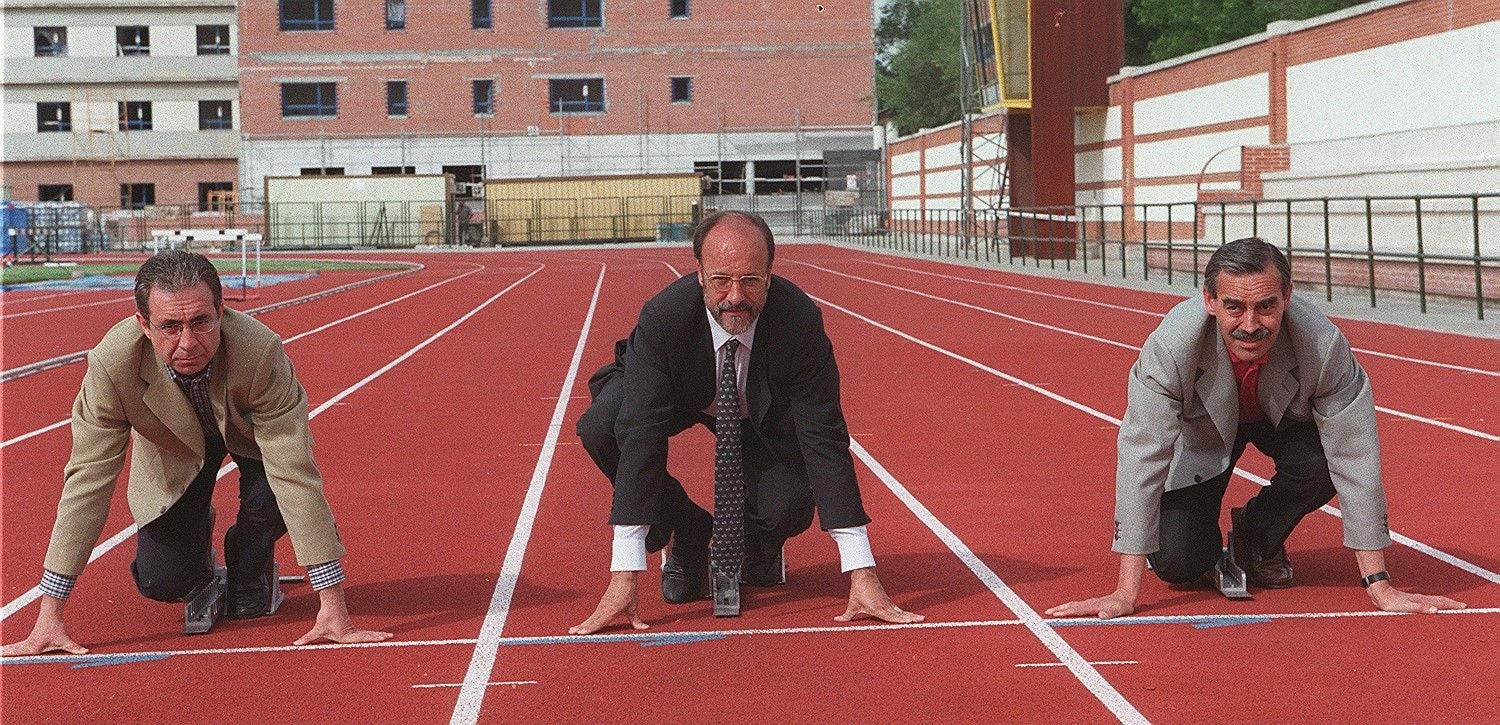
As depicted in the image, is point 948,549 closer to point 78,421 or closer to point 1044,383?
point 78,421

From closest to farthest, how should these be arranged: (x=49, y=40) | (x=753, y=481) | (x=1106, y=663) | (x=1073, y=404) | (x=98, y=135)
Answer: (x=1106, y=663), (x=753, y=481), (x=1073, y=404), (x=98, y=135), (x=49, y=40)

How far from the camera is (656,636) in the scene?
5.64 metres

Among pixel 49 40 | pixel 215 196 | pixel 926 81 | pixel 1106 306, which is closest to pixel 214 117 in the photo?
pixel 215 196

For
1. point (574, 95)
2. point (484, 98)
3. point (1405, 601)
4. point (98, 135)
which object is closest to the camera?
point (1405, 601)

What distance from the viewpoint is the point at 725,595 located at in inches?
232

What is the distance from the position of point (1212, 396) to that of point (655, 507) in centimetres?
174

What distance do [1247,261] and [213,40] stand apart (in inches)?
2943

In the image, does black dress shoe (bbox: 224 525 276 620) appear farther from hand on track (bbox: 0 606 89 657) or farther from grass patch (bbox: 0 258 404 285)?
grass patch (bbox: 0 258 404 285)

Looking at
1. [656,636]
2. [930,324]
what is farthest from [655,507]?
[930,324]

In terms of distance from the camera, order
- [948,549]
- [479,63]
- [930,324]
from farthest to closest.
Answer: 1. [479,63]
2. [930,324]
3. [948,549]

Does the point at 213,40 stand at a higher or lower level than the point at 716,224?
higher

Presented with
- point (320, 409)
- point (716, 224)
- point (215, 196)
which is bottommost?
point (320, 409)

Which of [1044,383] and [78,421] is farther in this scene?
[1044,383]

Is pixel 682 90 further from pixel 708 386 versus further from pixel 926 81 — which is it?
pixel 708 386
